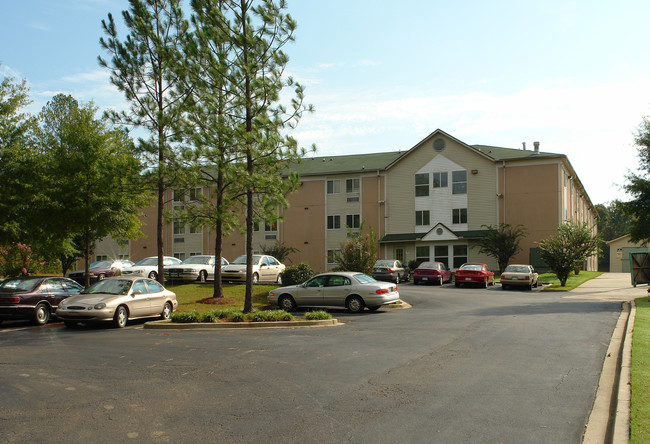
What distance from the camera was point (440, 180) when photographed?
4694 centimetres

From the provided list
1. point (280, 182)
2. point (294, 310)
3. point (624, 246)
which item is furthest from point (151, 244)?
point (624, 246)

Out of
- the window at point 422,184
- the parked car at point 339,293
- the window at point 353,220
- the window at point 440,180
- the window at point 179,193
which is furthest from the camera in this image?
the window at point 353,220

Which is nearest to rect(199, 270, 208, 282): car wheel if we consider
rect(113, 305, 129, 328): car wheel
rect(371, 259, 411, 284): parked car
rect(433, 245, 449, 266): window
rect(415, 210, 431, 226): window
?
rect(371, 259, 411, 284): parked car

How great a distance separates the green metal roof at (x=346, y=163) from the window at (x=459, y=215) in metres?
6.65

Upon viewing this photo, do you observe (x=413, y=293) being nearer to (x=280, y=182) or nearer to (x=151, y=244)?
(x=280, y=182)

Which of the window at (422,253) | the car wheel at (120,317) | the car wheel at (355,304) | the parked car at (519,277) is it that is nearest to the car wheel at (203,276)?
the car wheel at (355,304)

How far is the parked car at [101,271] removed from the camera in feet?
94.7

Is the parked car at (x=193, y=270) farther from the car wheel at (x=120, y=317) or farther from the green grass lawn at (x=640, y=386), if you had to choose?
the green grass lawn at (x=640, y=386)

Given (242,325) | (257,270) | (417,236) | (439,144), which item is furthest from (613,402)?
(439,144)

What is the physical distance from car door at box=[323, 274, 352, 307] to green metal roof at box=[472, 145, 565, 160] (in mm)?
28979

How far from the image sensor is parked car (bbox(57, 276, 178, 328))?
610 inches

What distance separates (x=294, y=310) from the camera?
20531 mm

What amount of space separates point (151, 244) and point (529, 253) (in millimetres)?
33128

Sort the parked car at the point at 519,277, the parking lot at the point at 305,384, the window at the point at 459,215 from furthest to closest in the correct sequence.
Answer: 1. the window at the point at 459,215
2. the parked car at the point at 519,277
3. the parking lot at the point at 305,384
